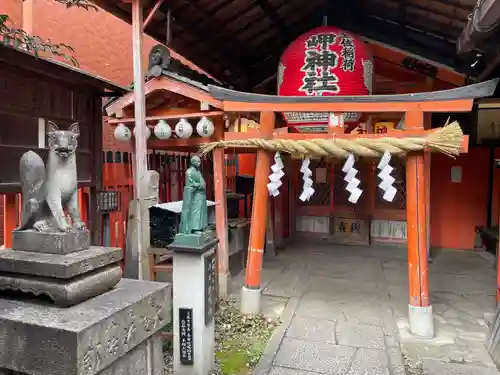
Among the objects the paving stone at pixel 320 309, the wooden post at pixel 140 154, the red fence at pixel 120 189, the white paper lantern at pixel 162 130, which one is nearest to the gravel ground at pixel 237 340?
the paving stone at pixel 320 309

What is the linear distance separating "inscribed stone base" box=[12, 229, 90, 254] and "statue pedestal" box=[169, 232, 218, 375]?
1.70 m

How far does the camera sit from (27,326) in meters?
2.81

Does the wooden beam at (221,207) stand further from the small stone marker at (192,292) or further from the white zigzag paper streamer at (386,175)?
the white zigzag paper streamer at (386,175)

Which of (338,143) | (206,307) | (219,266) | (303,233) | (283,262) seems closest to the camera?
(206,307)

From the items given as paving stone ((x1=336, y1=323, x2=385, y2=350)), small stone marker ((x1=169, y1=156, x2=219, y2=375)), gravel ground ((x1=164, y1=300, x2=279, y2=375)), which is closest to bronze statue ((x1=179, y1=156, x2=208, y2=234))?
small stone marker ((x1=169, y1=156, x2=219, y2=375))

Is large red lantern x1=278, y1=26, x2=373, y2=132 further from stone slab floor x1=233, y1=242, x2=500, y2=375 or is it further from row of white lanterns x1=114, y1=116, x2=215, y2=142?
stone slab floor x1=233, y1=242, x2=500, y2=375

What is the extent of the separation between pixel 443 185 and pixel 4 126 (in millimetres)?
11365

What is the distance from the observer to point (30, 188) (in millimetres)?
3279

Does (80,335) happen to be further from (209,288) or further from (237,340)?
(237,340)

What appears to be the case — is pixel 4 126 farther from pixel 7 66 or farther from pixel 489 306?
pixel 489 306

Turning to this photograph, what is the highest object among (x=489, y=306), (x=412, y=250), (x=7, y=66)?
(x=7, y=66)

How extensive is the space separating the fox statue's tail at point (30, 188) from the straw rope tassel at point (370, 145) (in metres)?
3.81

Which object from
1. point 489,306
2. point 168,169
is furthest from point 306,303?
point 168,169

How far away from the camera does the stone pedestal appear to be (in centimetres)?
269
